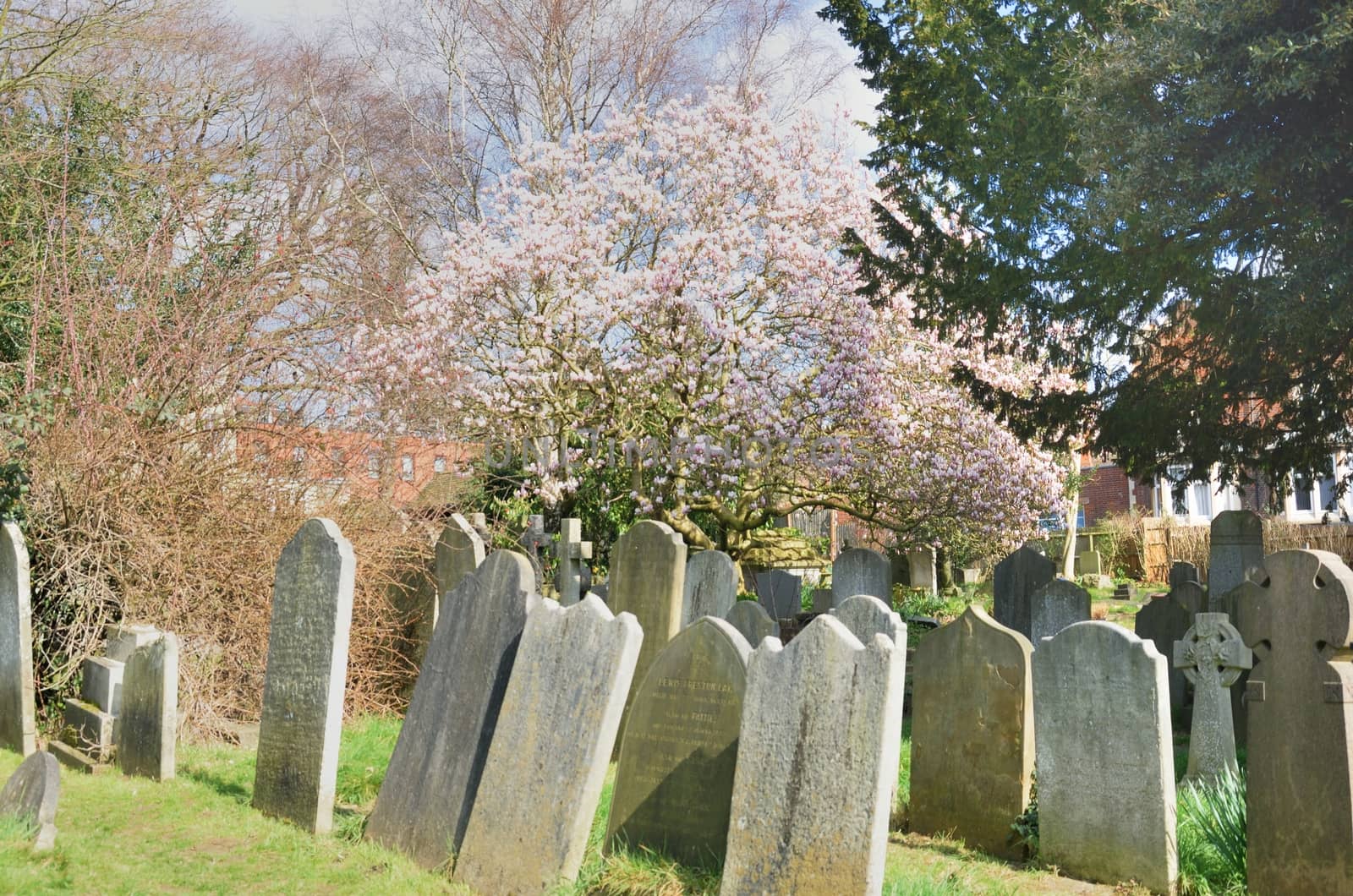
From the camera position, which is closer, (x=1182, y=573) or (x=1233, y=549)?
(x=1233, y=549)

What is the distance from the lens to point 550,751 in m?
4.87

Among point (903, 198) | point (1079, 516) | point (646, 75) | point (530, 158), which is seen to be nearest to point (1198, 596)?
point (903, 198)

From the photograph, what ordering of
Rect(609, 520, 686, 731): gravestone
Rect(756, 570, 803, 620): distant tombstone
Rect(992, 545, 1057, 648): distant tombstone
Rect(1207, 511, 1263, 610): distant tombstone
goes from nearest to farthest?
Rect(609, 520, 686, 731): gravestone, Rect(992, 545, 1057, 648): distant tombstone, Rect(1207, 511, 1263, 610): distant tombstone, Rect(756, 570, 803, 620): distant tombstone

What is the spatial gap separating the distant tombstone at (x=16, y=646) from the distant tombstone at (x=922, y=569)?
12.1 meters

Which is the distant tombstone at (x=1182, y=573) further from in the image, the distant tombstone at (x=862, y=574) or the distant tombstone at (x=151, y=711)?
the distant tombstone at (x=151, y=711)

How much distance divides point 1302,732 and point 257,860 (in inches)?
189

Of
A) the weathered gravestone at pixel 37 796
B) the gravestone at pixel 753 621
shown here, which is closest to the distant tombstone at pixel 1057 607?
the gravestone at pixel 753 621

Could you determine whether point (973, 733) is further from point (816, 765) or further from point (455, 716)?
point (455, 716)

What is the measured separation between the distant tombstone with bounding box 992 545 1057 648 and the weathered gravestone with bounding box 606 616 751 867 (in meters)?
5.89

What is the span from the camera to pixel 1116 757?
506 cm

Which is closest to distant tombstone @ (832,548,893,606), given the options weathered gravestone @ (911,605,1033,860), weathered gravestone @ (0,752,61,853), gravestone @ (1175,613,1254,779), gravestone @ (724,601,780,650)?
gravestone @ (724,601,780,650)

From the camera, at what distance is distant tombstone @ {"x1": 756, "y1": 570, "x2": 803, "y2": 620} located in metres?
12.2

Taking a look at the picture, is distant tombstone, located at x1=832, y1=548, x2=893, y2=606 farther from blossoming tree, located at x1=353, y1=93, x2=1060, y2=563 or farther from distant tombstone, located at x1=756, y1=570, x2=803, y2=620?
blossoming tree, located at x1=353, y1=93, x2=1060, y2=563

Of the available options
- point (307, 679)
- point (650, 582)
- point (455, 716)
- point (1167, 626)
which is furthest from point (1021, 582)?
point (307, 679)
